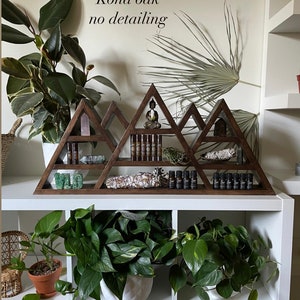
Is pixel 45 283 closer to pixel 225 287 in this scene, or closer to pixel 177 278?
pixel 177 278

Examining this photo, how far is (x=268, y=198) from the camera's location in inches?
39.8

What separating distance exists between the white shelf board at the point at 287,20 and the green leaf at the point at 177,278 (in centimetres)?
98

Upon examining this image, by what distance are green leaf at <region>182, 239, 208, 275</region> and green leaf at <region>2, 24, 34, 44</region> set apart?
40.0 inches

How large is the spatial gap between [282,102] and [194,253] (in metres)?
0.67

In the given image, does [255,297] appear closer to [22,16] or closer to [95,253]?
[95,253]

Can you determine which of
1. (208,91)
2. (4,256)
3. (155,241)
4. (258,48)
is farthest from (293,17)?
(4,256)

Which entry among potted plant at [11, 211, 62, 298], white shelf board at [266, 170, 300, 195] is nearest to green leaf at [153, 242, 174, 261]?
potted plant at [11, 211, 62, 298]

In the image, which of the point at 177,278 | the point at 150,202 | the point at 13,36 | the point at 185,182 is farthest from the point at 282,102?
the point at 13,36

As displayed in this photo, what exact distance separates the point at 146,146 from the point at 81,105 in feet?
0.90

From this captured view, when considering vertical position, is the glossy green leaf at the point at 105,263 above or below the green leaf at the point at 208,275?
above

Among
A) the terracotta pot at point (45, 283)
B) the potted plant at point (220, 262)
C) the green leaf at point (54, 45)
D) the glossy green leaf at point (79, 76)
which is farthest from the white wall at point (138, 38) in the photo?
the terracotta pot at point (45, 283)

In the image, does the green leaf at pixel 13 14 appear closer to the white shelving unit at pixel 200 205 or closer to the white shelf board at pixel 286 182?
the white shelving unit at pixel 200 205

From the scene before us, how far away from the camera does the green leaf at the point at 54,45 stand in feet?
3.56

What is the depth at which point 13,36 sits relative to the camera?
3.94ft
